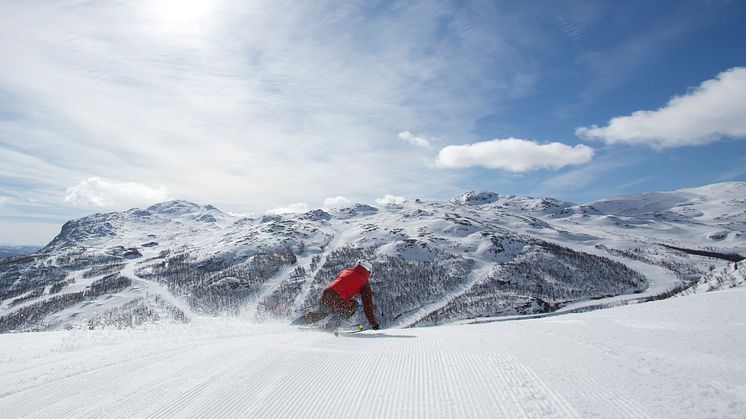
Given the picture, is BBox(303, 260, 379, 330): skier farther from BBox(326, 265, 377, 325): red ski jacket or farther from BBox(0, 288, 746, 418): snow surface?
BBox(0, 288, 746, 418): snow surface

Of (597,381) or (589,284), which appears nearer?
(597,381)

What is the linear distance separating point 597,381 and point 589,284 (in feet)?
612

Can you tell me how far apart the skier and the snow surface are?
8.40 metres

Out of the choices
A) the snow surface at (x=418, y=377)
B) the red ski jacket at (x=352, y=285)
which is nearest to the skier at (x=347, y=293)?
the red ski jacket at (x=352, y=285)

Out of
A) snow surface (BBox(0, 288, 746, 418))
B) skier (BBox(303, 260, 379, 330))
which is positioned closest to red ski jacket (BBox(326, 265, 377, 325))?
skier (BBox(303, 260, 379, 330))

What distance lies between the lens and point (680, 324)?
28.6ft

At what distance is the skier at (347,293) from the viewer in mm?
17969

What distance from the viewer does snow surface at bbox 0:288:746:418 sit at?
466cm

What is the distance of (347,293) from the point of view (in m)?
17.9

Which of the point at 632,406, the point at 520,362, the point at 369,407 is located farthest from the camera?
the point at 520,362

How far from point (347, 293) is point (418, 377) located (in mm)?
12075

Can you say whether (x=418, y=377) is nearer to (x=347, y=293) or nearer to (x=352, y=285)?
(x=347, y=293)

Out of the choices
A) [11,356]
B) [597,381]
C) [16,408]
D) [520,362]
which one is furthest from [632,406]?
[11,356]

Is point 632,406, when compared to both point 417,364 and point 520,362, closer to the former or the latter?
point 520,362
